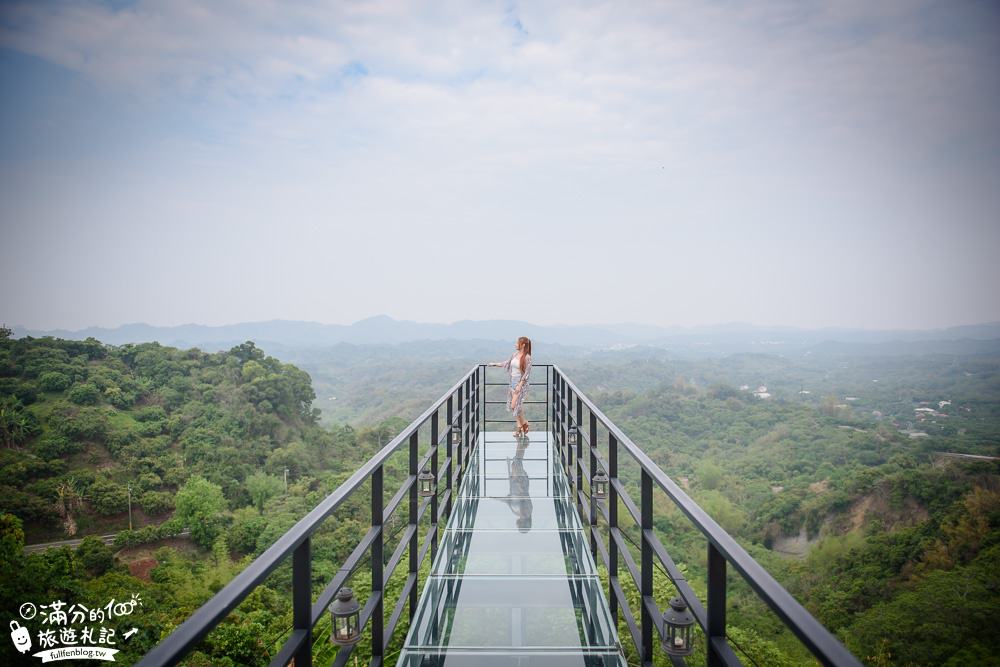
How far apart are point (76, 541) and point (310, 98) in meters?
85.4

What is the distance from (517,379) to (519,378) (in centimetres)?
4

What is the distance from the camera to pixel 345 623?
71.3 inches

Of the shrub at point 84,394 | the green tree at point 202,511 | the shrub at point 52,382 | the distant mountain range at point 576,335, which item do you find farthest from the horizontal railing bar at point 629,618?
the distant mountain range at point 576,335

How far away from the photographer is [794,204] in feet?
338

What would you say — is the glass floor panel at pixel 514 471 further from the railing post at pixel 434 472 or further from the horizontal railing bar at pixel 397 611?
the horizontal railing bar at pixel 397 611

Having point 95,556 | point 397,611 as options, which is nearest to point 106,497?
point 95,556

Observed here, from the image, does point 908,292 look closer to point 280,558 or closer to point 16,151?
point 280,558

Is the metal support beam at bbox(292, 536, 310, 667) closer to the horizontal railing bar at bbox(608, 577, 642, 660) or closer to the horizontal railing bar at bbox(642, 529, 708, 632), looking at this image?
the horizontal railing bar at bbox(642, 529, 708, 632)

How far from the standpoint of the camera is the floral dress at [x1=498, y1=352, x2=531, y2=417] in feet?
25.7

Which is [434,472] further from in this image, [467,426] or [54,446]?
[54,446]

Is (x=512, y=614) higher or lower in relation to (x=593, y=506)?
lower

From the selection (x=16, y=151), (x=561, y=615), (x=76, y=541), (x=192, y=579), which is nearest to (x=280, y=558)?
(x=561, y=615)

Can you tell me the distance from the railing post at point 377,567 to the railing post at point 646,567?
836 millimetres

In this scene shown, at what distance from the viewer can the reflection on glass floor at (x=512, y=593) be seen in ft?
8.02
